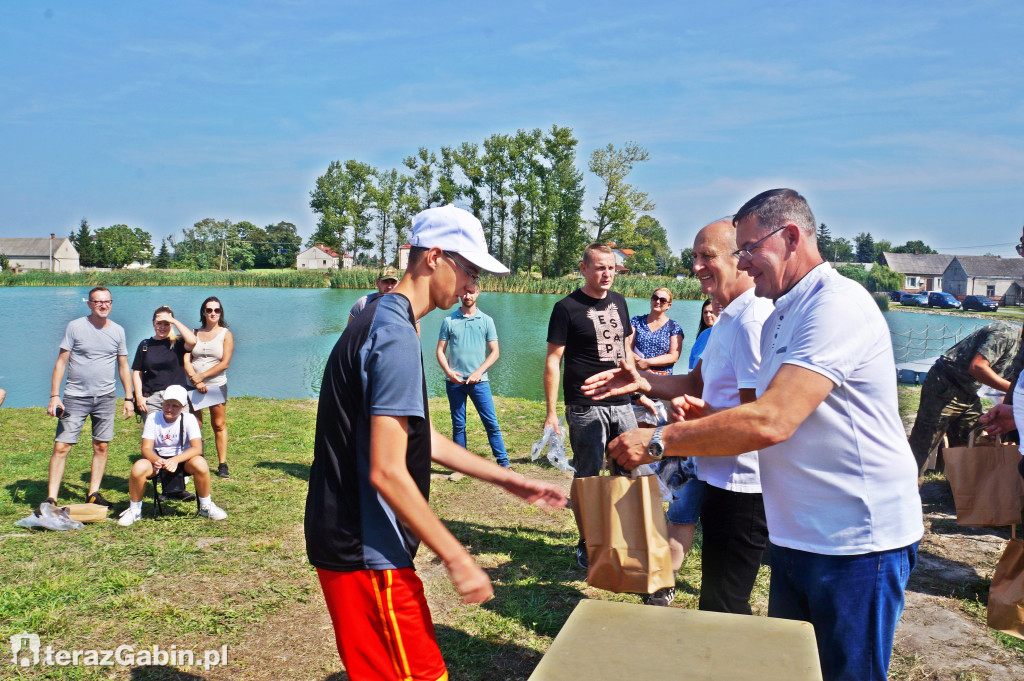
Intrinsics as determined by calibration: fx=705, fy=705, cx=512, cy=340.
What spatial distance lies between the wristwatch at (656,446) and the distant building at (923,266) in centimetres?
3879

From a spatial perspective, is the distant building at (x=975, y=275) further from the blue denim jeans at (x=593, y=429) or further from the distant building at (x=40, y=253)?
the distant building at (x=40, y=253)

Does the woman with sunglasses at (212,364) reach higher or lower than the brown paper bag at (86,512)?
higher

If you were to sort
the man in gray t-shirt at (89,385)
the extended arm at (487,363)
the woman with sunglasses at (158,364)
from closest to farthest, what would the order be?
the man in gray t-shirt at (89,385) → the woman with sunglasses at (158,364) → the extended arm at (487,363)

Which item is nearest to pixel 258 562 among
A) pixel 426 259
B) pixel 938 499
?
pixel 426 259

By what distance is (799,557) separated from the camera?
2.26m

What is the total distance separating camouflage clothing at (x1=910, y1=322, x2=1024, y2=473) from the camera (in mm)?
6059

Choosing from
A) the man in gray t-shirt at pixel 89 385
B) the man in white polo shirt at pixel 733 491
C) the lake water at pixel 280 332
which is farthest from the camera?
the lake water at pixel 280 332

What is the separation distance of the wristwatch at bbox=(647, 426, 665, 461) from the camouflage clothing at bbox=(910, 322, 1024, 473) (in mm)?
5062

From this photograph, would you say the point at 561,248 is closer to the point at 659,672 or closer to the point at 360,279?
the point at 360,279

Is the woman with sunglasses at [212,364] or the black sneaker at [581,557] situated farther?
the woman with sunglasses at [212,364]

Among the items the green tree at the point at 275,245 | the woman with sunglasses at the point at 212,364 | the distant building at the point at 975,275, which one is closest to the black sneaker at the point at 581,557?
the woman with sunglasses at the point at 212,364

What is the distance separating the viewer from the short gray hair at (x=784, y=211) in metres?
2.34

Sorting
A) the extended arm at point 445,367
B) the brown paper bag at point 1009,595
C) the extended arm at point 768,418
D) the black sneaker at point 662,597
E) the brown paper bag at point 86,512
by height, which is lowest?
the brown paper bag at point 86,512

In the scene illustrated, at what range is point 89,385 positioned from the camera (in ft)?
21.8
